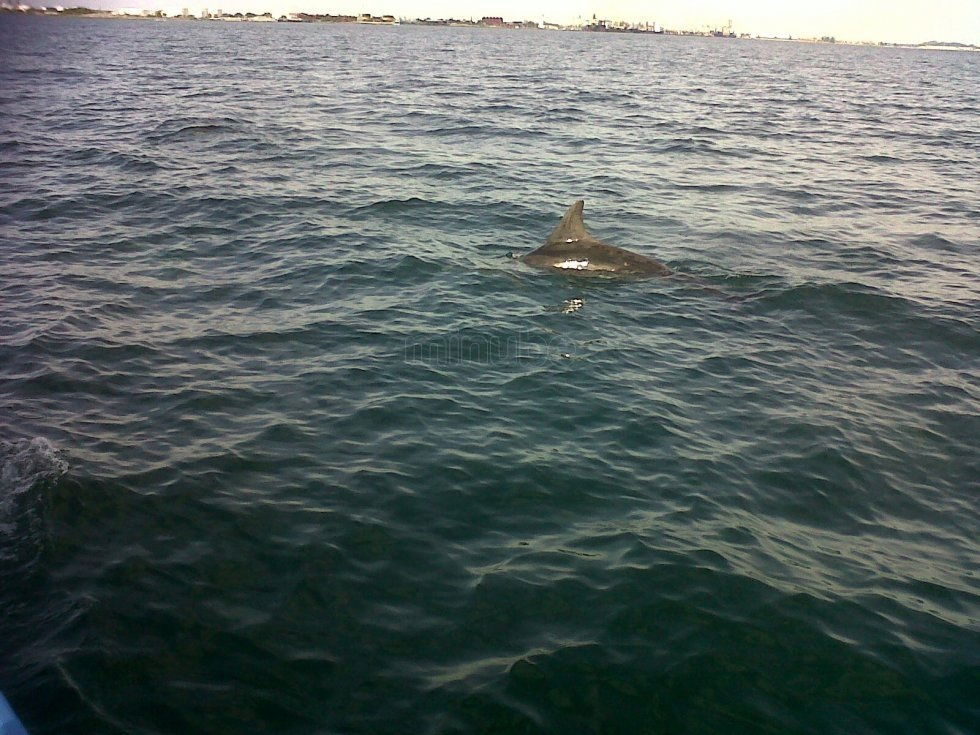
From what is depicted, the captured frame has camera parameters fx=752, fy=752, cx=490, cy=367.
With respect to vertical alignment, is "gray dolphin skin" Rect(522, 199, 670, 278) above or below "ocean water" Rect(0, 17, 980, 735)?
above

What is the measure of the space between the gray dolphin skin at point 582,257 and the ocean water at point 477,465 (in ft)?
1.37

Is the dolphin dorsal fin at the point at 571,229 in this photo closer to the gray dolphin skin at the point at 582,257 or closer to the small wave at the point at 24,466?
the gray dolphin skin at the point at 582,257

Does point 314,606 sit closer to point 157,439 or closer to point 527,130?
point 157,439

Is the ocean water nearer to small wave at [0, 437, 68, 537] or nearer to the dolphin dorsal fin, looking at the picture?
small wave at [0, 437, 68, 537]

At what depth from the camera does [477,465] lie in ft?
26.4

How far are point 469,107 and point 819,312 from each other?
2670 cm

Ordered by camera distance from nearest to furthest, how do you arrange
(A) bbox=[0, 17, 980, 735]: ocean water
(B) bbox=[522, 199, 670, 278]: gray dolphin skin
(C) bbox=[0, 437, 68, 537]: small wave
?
(A) bbox=[0, 17, 980, 735]: ocean water
(C) bbox=[0, 437, 68, 537]: small wave
(B) bbox=[522, 199, 670, 278]: gray dolphin skin

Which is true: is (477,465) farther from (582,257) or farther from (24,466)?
(582,257)

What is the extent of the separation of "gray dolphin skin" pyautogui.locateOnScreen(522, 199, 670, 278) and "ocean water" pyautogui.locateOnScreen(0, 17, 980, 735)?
0.42m

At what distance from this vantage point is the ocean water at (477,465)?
17.8ft

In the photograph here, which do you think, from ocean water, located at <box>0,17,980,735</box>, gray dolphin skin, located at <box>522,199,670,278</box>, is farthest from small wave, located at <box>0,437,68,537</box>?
gray dolphin skin, located at <box>522,199,670,278</box>

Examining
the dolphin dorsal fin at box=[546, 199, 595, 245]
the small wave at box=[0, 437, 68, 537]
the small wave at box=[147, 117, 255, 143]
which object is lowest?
the small wave at box=[0, 437, 68, 537]

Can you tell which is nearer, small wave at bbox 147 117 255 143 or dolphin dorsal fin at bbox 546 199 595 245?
dolphin dorsal fin at bbox 546 199 595 245

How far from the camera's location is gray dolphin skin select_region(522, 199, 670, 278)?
13672 mm
